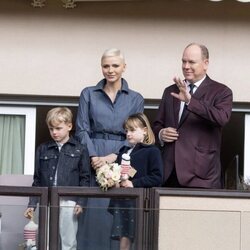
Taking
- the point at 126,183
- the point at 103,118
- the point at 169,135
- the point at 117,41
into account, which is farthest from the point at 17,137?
the point at 126,183

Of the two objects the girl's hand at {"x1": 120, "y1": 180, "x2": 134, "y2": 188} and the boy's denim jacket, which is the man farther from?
the boy's denim jacket

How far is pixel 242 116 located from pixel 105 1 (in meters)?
1.81

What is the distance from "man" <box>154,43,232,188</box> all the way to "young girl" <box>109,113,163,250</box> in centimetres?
35

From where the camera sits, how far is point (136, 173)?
394 inches

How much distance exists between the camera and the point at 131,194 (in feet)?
32.5

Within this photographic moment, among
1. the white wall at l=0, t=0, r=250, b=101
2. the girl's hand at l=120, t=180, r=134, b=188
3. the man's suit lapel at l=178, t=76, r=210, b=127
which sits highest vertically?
the white wall at l=0, t=0, r=250, b=101

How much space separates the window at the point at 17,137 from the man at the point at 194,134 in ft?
7.40

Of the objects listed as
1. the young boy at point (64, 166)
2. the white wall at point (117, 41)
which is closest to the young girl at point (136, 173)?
the young boy at point (64, 166)

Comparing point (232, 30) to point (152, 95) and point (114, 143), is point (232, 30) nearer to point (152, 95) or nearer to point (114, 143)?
point (152, 95)

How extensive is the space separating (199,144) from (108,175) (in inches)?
38.5

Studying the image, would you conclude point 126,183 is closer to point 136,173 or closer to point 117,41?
point 136,173

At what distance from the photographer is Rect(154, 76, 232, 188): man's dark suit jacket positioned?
10.3 m

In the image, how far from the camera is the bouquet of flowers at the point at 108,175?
9.78 metres

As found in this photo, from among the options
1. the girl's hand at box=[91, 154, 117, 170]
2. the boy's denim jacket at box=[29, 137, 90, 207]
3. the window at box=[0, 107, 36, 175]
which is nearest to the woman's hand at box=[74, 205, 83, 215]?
the boy's denim jacket at box=[29, 137, 90, 207]
